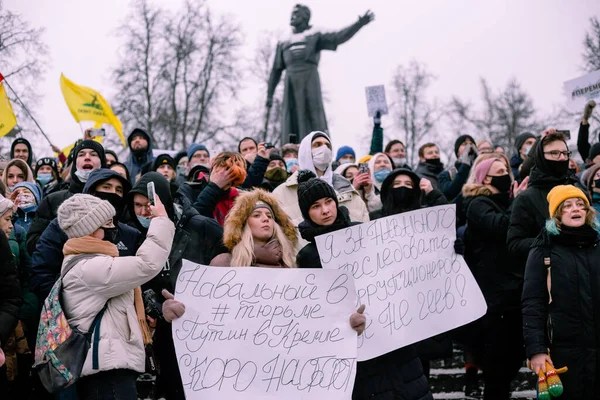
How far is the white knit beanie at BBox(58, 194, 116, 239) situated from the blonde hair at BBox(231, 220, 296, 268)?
2.51 feet

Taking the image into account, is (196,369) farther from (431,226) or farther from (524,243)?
(524,243)

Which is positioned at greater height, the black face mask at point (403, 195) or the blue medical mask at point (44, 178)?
the blue medical mask at point (44, 178)

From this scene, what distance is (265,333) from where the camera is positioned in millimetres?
3520

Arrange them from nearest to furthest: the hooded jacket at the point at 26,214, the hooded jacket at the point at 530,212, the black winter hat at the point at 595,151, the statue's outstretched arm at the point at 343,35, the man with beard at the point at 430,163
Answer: the hooded jacket at the point at 530,212, the hooded jacket at the point at 26,214, the black winter hat at the point at 595,151, the man with beard at the point at 430,163, the statue's outstretched arm at the point at 343,35

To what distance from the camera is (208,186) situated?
472 cm

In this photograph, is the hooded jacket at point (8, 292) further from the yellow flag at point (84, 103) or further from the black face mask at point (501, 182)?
the yellow flag at point (84, 103)

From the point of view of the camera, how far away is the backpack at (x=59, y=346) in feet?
11.1

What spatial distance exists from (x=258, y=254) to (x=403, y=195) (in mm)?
1762

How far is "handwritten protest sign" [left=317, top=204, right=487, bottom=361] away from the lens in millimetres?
3824

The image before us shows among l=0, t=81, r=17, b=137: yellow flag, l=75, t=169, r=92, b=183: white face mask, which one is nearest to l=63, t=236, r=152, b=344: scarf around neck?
l=75, t=169, r=92, b=183: white face mask

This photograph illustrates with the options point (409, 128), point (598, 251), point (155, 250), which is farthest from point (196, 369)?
point (409, 128)

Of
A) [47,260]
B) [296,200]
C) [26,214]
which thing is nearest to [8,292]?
[47,260]

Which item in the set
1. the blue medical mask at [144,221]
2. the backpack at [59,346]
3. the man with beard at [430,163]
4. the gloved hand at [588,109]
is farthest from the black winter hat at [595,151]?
the backpack at [59,346]

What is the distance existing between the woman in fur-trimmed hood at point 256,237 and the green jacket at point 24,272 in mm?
1580
